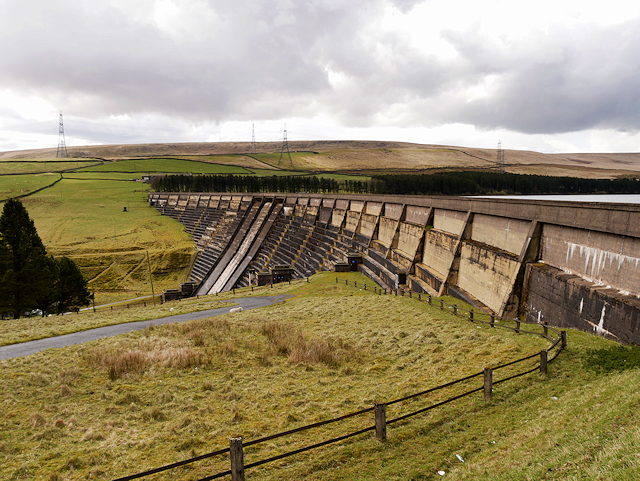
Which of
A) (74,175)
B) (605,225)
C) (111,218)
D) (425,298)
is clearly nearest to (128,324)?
(425,298)

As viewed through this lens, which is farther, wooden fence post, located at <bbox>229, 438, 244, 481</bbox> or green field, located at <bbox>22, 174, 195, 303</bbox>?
green field, located at <bbox>22, 174, 195, 303</bbox>

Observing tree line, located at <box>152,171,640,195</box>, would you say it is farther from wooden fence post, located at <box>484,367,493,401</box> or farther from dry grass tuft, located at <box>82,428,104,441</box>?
dry grass tuft, located at <box>82,428,104,441</box>

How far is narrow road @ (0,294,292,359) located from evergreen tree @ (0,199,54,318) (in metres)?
19.1

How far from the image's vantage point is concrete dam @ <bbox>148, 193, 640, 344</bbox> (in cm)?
1569

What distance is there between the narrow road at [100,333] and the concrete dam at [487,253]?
13.7m

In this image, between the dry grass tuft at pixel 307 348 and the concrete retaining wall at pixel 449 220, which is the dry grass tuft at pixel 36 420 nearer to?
the dry grass tuft at pixel 307 348

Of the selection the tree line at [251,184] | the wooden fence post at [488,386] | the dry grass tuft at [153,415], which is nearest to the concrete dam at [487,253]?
the wooden fence post at [488,386]

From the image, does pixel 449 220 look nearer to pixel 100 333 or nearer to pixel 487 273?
pixel 487 273

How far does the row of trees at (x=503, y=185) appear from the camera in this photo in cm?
11375

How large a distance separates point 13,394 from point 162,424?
6992 millimetres

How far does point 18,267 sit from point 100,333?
75.1ft

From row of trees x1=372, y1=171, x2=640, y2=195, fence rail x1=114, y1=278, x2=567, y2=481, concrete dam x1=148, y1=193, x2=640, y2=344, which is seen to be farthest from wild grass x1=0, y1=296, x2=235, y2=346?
row of trees x1=372, y1=171, x2=640, y2=195

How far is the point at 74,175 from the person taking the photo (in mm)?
175375

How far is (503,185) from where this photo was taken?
126 metres
